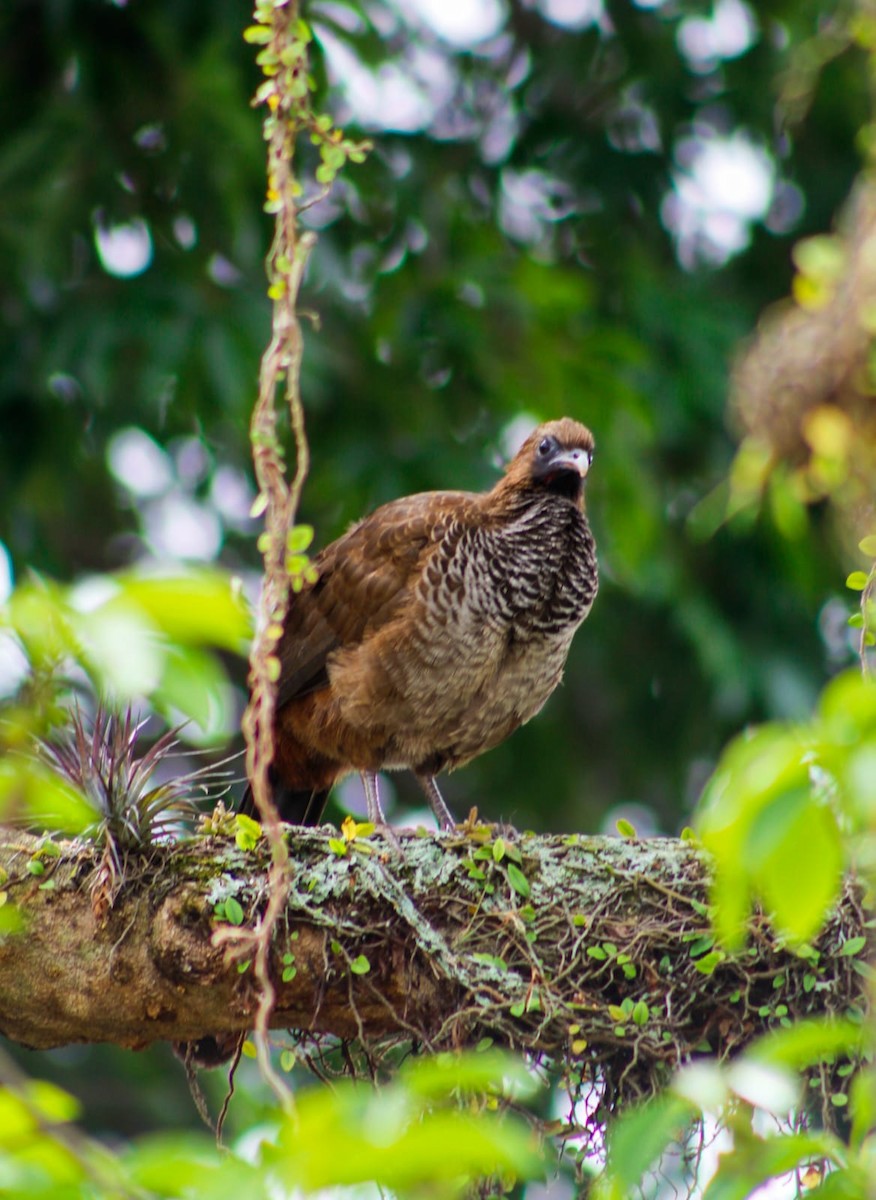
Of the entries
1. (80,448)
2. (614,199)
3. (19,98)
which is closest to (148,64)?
(19,98)

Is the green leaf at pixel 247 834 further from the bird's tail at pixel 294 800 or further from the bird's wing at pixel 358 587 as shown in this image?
the bird's tail at pixel 294 800

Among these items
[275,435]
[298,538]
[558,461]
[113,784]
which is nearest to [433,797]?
[558,461]

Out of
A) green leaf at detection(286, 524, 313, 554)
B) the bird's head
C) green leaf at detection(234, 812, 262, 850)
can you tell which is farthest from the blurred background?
green leaf at detection(286, 524, 313, 554)

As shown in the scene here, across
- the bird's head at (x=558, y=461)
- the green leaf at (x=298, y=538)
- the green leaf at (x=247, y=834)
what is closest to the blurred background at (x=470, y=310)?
the bird's head at (x=558, y=461)

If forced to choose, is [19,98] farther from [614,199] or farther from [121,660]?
[121,660]

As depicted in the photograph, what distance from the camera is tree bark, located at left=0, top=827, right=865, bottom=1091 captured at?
12.0ft

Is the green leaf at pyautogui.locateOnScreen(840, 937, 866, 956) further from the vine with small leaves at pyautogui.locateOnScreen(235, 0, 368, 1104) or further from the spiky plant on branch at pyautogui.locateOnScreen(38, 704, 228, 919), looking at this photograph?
the spiky plant on branch at pyautogui.locateOnScreen(38, 704, 228, 919)

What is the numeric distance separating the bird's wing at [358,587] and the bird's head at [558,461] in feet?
0.72

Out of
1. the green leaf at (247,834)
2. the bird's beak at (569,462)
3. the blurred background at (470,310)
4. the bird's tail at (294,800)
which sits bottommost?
the green leaf at (247,834)

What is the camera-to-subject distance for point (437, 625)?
4.63 metres

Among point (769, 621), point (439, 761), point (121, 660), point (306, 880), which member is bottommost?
point (121, 660)

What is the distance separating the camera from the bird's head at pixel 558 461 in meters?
4.92

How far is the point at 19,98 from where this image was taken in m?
6.15

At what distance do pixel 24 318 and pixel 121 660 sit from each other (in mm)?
5286
